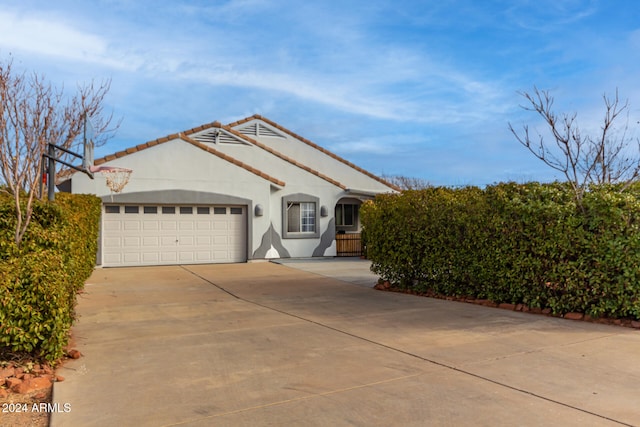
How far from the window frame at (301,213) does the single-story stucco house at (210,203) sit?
0.14 ft

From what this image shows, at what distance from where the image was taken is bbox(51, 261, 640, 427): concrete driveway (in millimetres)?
3844

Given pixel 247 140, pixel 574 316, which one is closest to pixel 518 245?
pixel 574 316

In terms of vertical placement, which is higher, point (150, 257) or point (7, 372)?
point (150, 257)

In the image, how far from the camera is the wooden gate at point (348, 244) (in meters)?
21.1

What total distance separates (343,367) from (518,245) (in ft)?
15.8

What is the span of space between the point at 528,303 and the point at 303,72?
35.2ft

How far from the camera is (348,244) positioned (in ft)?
70.3

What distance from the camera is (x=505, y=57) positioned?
12688mm

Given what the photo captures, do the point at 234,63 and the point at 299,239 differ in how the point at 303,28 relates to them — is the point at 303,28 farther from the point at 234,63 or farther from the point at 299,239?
the point at 299,239

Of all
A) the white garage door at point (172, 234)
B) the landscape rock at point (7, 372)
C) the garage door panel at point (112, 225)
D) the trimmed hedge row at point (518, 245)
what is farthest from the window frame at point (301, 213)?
the landscape rock at point (7, 372)

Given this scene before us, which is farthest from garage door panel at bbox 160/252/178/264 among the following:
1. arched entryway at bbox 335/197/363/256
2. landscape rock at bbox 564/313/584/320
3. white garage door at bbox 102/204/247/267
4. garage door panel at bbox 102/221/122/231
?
landscape rock at bbox 564/313/584/320

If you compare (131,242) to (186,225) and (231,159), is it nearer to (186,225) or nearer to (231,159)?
(186,225)

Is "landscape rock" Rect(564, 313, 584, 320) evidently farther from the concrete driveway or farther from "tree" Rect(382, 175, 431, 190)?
"tree" Rect(382, 175, 431, 190)

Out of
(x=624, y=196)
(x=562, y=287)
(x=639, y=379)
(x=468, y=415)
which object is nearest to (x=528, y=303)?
(x=562, y=287)
